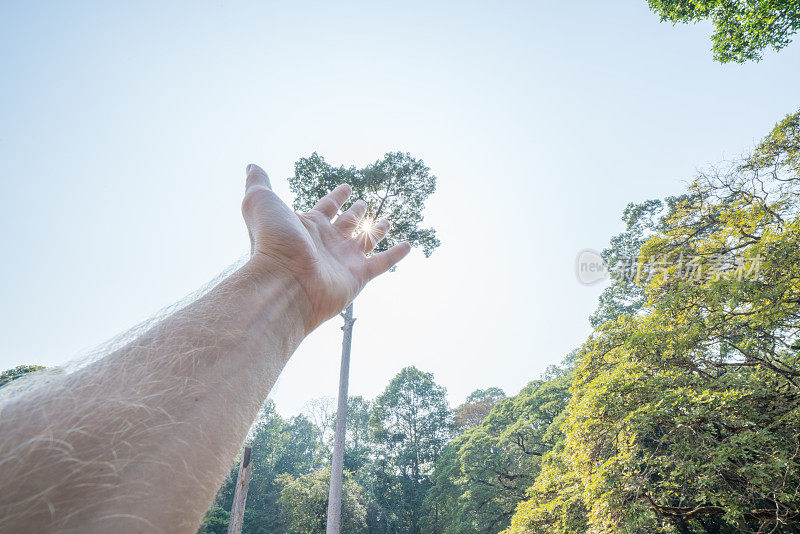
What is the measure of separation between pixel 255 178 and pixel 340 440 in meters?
9.73

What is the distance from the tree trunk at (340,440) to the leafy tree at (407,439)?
561 inches

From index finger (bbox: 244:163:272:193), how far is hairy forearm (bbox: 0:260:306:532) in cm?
77

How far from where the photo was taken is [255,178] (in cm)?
163

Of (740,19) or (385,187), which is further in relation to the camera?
(385,187)

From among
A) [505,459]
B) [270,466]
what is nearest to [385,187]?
[505,459]

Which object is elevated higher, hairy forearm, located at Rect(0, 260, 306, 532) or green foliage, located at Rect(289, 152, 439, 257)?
green foliage, located at Rect(289, 152, 439, 257)

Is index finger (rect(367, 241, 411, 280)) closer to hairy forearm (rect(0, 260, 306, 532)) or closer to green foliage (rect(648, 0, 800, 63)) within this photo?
hairy forearm (rect(0, 260, 306, 532))

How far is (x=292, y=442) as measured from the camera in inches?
1337

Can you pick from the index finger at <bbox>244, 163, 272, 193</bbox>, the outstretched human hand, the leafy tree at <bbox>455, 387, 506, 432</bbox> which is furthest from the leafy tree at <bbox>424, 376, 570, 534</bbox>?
the index finger at <bbox>244, 163, 272, 193</bbox>

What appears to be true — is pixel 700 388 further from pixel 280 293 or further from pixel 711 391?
pixel 280 293

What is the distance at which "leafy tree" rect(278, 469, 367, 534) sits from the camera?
15492mm

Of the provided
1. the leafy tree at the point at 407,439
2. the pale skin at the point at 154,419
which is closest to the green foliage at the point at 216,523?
the leafy tree at the point at 407,439

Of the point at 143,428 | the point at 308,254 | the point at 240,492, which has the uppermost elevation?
the point at 308,254

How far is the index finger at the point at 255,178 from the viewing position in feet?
5.21
